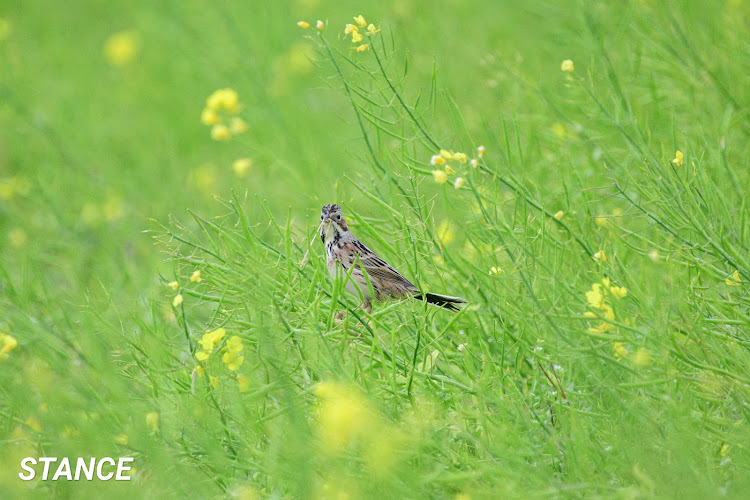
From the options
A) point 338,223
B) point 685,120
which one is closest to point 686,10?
point 685,120

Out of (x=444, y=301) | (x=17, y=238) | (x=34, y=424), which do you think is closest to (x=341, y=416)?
(x=444, y=301)

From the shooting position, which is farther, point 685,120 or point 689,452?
point 685,120

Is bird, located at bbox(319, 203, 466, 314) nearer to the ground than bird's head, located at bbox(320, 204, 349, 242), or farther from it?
nearer to the ground

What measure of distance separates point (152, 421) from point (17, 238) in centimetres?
412

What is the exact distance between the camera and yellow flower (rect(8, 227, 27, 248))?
653cm

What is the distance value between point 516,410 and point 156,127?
6646mm

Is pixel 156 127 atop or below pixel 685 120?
atop

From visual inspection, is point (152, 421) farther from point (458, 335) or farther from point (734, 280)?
point (734, 280)

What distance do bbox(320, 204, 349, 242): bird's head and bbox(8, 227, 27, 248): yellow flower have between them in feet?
12.3

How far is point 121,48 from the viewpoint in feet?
33.2

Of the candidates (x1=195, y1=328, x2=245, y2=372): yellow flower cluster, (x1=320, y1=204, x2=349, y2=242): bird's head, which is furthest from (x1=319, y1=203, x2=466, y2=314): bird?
(x1=195, y1=328, x2=245, y2=372): yellow flower cluster

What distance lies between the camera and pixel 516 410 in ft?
9.09

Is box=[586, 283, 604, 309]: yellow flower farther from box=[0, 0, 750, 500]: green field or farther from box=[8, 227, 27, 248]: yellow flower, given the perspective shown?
box=[8, 227, 27, 248]: yellow flower

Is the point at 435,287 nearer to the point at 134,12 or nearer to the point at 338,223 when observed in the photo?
the point at 338,223
